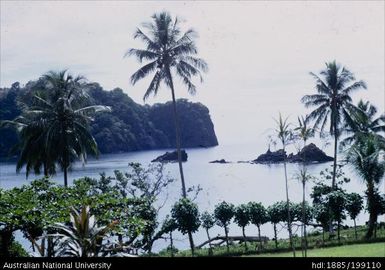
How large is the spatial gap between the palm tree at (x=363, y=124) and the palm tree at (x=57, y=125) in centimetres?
1596

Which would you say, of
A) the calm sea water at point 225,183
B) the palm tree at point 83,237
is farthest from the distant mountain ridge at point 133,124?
the palm tree at point 83,237

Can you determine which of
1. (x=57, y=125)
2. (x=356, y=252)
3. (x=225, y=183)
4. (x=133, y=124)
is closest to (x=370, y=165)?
(x=356, y=252)

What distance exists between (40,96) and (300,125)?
11644 millimetres

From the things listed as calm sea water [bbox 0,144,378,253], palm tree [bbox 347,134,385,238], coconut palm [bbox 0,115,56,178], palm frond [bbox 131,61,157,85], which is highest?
palm frond [bbox 131,61,157,85]

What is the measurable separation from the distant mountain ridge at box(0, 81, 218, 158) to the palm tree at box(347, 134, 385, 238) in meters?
34.7

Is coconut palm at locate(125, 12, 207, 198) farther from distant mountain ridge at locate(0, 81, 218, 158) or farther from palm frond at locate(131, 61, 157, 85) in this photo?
distant mountain ridge at locate(0, 81, 218, 158)

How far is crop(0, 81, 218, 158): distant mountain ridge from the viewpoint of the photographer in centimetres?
6519

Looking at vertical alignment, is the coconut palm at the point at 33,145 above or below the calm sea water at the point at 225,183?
above

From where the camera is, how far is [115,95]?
72.4m

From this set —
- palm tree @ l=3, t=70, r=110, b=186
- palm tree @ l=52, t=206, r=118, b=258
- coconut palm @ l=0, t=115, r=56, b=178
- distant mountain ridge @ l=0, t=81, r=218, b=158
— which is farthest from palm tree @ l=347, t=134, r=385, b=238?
distant mountain ridge @ l=0, t=81, r=218, b=158

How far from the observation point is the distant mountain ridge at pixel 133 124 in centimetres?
6519

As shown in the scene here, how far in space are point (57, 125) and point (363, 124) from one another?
1864cm

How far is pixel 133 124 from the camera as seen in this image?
3307 inches

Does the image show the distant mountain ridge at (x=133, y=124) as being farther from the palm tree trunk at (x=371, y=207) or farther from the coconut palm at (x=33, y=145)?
the palm tree trunk at (x=371, y=207)
